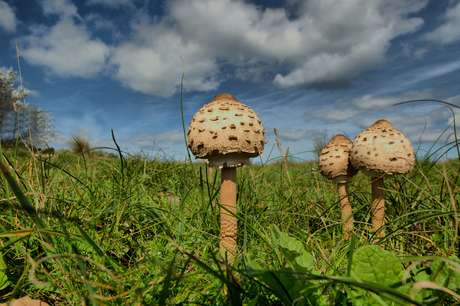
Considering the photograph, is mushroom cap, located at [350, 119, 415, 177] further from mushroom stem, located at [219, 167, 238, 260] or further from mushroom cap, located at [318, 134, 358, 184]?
mushroom stem, located at [219, 167, 238, 260]

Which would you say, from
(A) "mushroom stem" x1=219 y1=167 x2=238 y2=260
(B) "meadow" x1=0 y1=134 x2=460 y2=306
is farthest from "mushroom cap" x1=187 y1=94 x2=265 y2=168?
(B) "meadow" x1=0 y1=134 x2=460 y2=306

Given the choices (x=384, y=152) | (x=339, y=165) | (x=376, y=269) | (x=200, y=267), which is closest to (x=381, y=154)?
(x=384, y=152)

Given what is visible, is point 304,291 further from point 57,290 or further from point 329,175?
point 329,175

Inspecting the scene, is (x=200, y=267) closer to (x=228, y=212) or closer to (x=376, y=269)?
(x=228, y=212)

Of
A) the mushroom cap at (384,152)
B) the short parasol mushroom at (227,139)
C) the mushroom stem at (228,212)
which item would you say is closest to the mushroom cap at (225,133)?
the short parasol mushroom at (227,139)

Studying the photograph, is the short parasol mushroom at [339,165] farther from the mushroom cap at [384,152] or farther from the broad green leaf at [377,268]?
the broad green leaf at [377,268]

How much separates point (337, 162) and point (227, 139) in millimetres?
1946

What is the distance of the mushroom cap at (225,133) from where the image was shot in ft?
7.43

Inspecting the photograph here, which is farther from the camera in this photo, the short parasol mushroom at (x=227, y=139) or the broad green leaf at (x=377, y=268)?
the short parasol mushroom at (x=227, y=139)

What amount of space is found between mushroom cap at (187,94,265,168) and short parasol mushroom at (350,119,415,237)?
1460mm

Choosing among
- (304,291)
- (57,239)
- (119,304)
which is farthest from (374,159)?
(57,239)

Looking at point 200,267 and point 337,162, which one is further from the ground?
point 337,162

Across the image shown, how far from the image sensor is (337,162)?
3.43m

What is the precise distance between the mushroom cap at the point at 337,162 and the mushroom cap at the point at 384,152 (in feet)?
1.04
